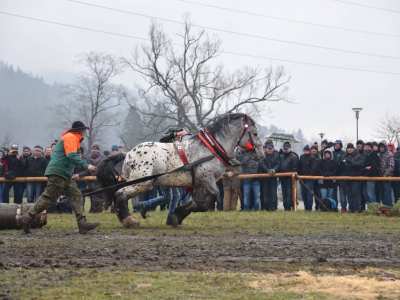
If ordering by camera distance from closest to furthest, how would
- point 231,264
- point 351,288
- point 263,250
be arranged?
point 351,288
point 231,264
point 263,250

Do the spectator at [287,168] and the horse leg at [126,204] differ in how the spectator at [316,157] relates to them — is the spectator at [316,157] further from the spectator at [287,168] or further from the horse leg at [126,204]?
the horse leg at [126,204]

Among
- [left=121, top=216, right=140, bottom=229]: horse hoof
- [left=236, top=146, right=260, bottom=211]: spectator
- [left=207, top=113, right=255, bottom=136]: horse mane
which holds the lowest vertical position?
[left=121, top=216, right=140, bottom=229]: horse hoof

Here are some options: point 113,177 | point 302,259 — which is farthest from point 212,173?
point 302,259

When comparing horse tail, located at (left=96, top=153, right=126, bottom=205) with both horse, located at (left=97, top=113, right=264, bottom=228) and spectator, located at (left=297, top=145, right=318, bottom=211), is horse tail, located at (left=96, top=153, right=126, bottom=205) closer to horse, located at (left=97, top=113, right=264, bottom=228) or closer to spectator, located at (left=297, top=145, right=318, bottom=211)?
horse, located at (left=97, top=113, right=264, bottom=228)

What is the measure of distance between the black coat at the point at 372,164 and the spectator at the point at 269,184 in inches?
105

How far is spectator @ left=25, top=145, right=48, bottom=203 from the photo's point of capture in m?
20.6

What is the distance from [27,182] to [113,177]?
7.54 metres

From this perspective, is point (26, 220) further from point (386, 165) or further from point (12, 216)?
point (386, 165)

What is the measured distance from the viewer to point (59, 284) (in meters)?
6.85

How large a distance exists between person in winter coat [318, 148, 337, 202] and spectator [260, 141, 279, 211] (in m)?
1.35

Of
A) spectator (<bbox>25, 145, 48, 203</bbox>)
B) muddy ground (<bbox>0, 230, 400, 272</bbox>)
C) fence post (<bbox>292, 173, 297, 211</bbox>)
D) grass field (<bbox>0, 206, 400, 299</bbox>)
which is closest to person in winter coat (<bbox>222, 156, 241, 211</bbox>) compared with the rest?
fence post (<bbox>292, 173, 297, 211</bbox>)

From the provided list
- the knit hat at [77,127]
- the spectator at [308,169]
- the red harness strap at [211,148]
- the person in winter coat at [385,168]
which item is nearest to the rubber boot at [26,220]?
the knit hat at [77,127]

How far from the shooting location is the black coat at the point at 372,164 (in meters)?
20.0

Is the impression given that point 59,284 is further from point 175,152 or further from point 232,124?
point 232,124
